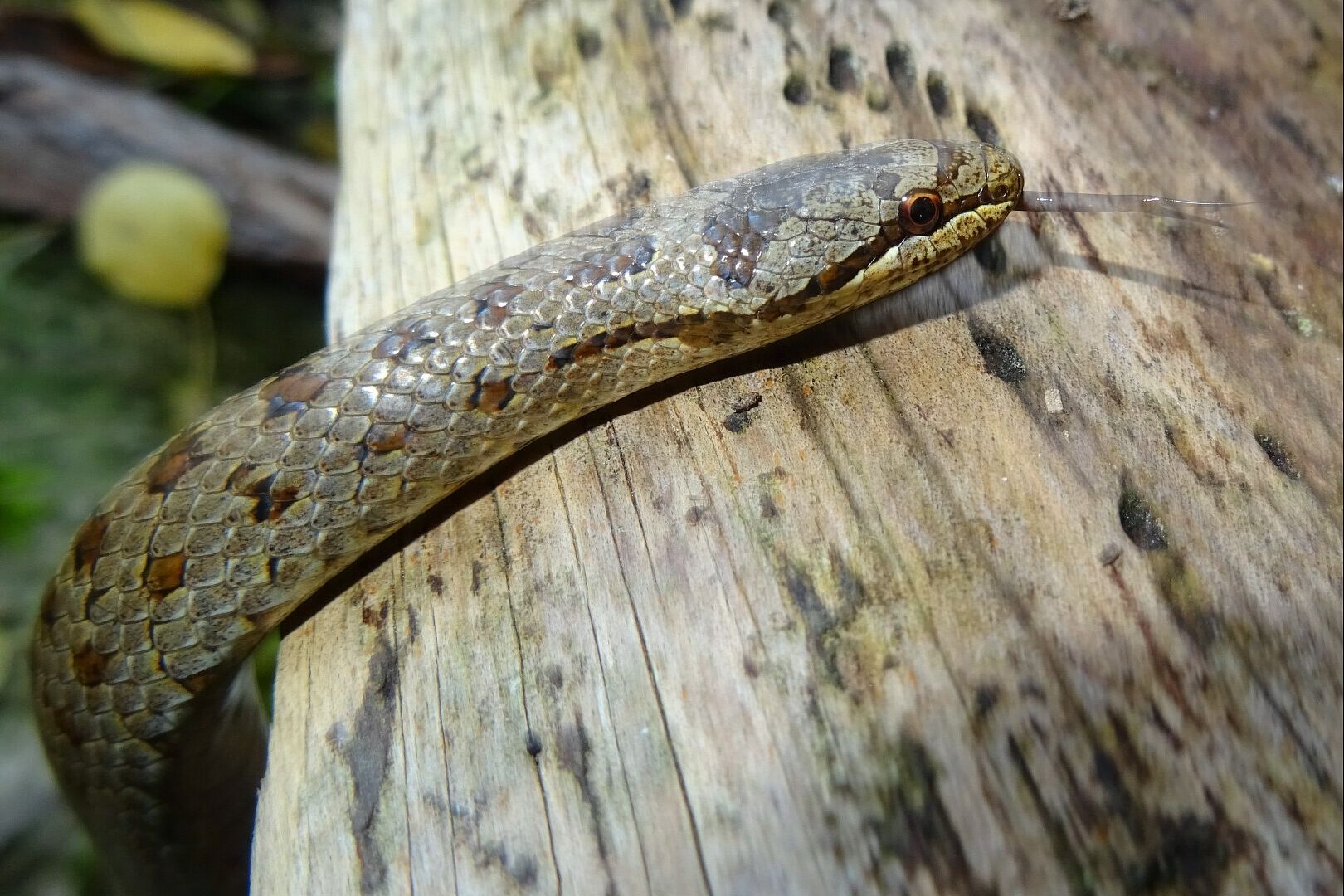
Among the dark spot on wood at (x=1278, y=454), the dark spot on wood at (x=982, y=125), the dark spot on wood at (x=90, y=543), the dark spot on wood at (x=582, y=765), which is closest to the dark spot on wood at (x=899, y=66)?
the dark spot on wood at (x=982, y=125)

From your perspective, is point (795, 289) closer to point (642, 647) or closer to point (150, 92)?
point (642, 647)

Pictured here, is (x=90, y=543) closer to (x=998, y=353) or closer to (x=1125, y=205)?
(x=998, y=353)

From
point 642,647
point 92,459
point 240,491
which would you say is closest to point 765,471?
point 642,647

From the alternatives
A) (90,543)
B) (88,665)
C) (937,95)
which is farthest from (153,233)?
(937,95)

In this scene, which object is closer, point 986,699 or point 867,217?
point 986,699

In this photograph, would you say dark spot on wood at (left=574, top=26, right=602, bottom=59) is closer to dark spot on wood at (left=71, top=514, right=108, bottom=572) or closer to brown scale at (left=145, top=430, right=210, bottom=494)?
brown scale at (left=145, top=430, right=210, bottom=494)

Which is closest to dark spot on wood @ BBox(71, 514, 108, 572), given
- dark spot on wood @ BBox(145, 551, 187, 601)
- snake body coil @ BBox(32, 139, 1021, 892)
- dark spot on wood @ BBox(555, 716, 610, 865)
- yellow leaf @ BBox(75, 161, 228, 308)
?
snake body coil @ BBox(32, 139, 1021, 892)
